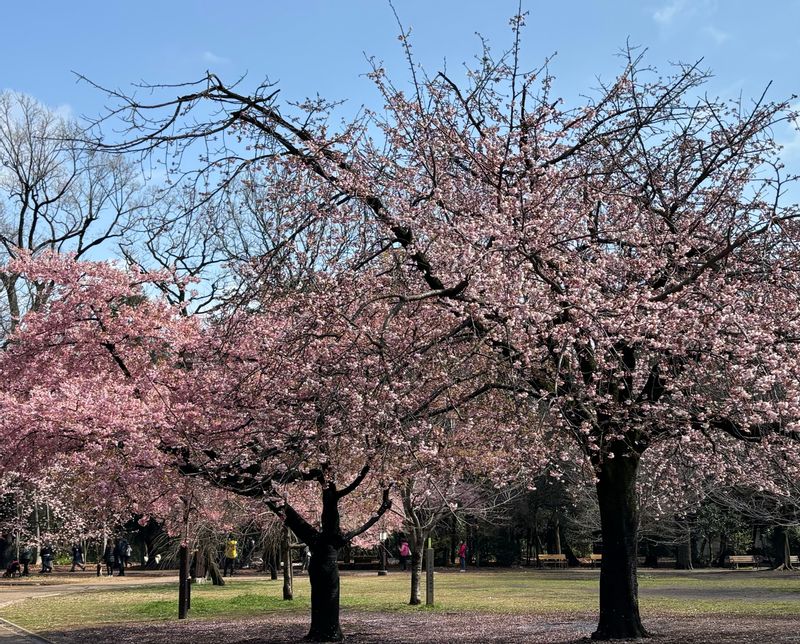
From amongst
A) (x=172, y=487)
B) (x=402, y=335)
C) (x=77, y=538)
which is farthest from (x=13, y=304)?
(x=402, y=335)

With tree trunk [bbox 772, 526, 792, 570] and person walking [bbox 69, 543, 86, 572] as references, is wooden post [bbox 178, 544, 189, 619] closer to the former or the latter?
person walking [bbox 69, 543, 86, 572]

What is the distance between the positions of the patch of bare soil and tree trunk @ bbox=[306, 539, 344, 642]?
1.35 feet

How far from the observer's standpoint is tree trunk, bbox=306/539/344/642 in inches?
561

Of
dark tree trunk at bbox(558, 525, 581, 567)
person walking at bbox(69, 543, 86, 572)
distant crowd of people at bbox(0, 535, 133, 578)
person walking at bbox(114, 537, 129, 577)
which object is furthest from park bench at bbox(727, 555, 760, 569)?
person walking at bbox(69, 543, 86, 572)

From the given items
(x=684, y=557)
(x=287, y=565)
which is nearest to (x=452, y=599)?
(x=287, y=565)

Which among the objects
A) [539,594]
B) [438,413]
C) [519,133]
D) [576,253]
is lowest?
[539,594]

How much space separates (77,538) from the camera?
33000 mm

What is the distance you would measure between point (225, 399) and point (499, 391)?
376 cm

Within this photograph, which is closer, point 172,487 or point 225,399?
point 225,399

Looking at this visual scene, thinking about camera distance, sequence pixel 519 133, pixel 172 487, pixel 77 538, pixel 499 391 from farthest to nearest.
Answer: pixel 77 538
pixel 172 487
pixel 499 391
pixel 519 133

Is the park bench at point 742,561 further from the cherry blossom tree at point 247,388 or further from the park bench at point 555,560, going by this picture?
the cherry blossom tree at point 247,388

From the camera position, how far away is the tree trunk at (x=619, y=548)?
37.6ft

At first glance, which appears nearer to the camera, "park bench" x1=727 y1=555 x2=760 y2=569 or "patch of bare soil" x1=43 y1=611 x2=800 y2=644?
"patch of bare soil" x1=43 y1=611 x2=800 y2=644

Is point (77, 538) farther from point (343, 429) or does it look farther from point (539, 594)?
point (343, 429)
